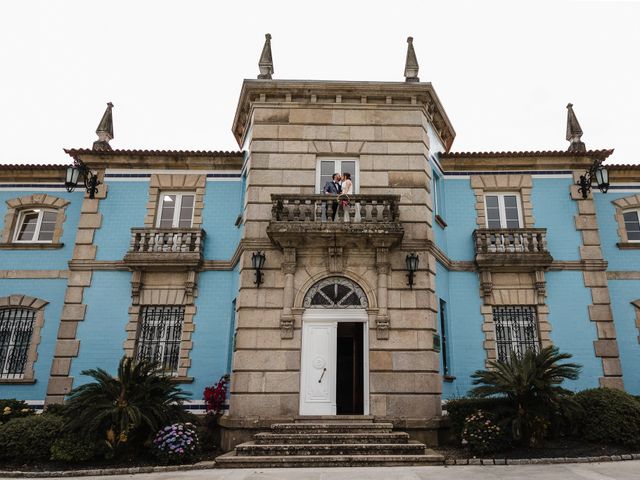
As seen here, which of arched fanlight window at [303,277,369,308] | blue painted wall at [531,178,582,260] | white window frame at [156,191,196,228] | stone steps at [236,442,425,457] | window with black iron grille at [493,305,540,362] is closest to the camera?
stone steps at [236,442,425,457]

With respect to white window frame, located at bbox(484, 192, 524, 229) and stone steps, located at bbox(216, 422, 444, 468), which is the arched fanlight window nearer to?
stone steps, located at bbox(216, 422, 444, 468)

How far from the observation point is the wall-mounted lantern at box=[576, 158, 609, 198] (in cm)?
1380

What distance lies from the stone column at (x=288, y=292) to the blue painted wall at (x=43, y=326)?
290 inches

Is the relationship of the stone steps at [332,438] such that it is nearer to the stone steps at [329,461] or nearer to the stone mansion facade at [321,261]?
the stone steps at [329,461]

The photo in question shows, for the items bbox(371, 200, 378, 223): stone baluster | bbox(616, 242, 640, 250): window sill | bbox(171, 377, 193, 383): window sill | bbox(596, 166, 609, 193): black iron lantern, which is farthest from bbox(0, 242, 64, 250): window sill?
bbox(616, 242, 640, 250): window sill

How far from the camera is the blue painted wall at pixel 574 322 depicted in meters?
13.2

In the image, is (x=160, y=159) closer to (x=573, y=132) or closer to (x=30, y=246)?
(x=30, y=246)

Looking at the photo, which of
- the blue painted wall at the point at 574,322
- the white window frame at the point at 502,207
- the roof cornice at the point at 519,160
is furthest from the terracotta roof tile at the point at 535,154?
the blue painted wall at the point at 574,322

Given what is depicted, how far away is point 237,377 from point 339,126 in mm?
7540

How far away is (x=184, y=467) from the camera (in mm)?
9523

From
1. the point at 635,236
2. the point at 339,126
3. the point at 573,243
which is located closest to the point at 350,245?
the point at 339,126

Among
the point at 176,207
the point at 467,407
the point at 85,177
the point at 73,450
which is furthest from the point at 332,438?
the point at 85,177

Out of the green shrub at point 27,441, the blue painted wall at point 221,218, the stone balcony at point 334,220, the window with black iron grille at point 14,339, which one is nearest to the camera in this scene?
the green shrub at point 27,441

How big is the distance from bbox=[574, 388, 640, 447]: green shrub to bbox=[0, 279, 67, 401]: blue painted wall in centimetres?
1414
